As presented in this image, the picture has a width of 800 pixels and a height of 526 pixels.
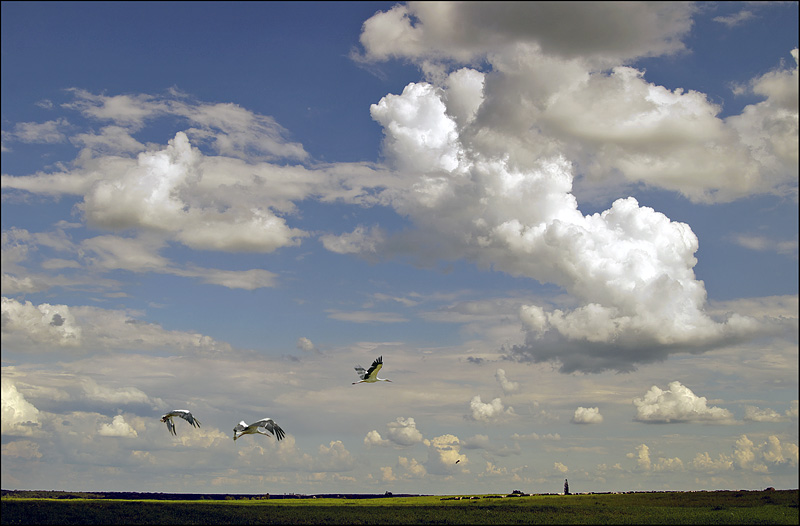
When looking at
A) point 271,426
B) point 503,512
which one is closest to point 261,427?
point 271,426

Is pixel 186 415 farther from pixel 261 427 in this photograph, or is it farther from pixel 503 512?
pixel 503 512

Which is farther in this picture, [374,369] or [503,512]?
[503,512]

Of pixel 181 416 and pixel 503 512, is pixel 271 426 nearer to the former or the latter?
pixel 181 416

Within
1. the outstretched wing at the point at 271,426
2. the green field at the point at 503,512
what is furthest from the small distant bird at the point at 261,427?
the green field at the point at 503,512

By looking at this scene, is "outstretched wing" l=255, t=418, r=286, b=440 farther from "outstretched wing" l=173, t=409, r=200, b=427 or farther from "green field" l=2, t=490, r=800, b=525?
"green field" l=2, t=490, r=800, b=525

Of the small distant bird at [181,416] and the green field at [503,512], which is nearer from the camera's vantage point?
the small distant bird at [181,416]

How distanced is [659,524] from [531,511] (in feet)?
104

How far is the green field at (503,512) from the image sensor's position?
124750 mm

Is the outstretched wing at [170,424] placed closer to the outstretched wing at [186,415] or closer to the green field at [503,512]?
the outstretched wing at [186,415]

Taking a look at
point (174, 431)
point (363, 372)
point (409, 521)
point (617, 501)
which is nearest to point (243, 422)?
point (174, 431)

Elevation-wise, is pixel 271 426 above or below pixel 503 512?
above

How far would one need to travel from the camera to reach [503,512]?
462 feet

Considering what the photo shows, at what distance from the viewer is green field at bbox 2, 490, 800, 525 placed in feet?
409

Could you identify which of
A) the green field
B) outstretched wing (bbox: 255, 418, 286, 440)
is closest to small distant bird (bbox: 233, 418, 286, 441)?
outstretched wing (bbox: 255, 418, 286, 440)
